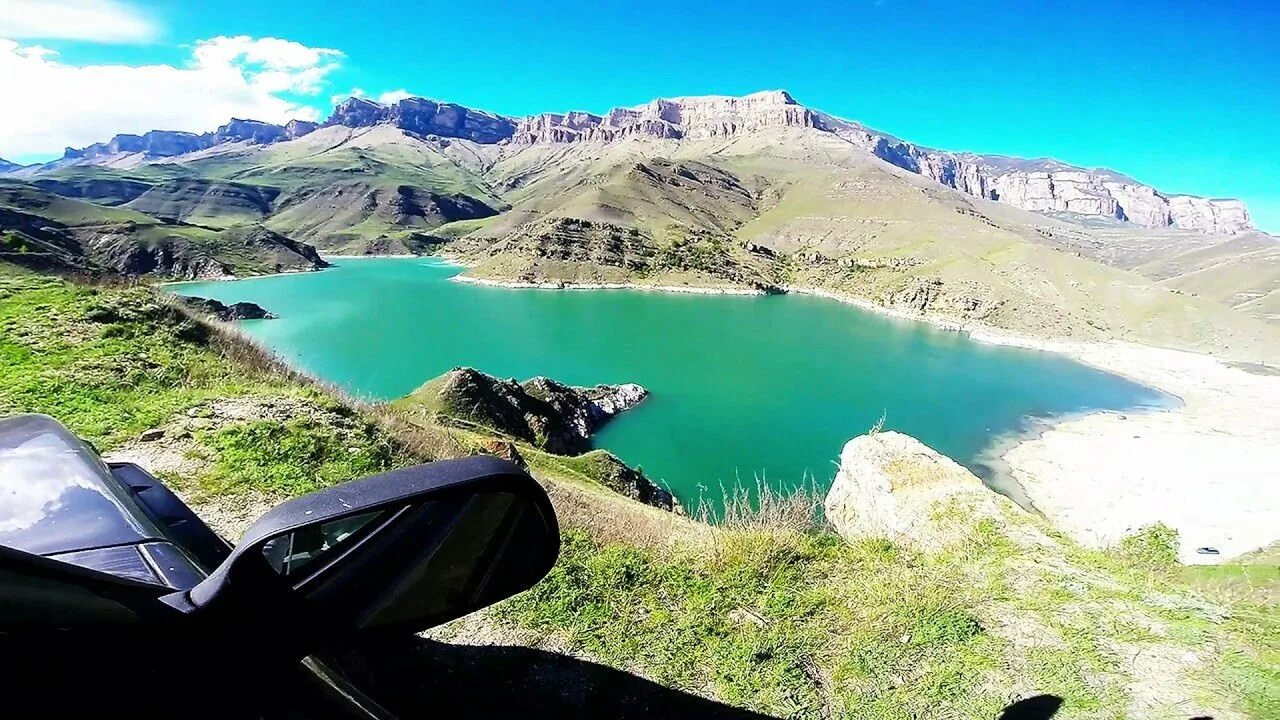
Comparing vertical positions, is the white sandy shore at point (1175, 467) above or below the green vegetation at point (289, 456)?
below

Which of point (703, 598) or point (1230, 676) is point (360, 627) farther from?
point (1230, 676)

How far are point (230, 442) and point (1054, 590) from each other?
739 cm

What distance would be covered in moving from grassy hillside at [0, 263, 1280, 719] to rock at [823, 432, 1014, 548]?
29 centimetres

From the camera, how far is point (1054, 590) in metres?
4.81

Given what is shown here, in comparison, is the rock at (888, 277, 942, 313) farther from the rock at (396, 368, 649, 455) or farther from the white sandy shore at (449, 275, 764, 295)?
the rock at (396, 368, 649, 455)

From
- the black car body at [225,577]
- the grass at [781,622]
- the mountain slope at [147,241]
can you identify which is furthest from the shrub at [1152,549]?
the mountain slope at [147,241]

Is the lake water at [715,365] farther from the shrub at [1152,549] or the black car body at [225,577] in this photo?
the shrub at [1152,549]

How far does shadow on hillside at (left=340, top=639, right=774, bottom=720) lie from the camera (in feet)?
10.2

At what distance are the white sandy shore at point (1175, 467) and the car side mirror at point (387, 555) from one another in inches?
791

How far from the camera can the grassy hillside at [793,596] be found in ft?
12.3

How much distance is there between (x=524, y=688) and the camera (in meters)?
3.40

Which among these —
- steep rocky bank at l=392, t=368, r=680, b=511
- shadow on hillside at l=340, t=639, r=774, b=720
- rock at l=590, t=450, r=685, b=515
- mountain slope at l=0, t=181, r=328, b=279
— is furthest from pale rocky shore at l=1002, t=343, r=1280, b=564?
mountain slope at l=0, t=181, r=328, b=279

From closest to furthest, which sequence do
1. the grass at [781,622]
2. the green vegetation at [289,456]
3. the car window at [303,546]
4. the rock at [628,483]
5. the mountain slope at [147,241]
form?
the car window at [303,546], the grass at [781,622], the green vegetation at [289,456], the rock at [628,483], the mountain slope at [147,241]

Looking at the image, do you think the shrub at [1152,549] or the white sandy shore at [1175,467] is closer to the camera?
the shrub at [1152,549]
